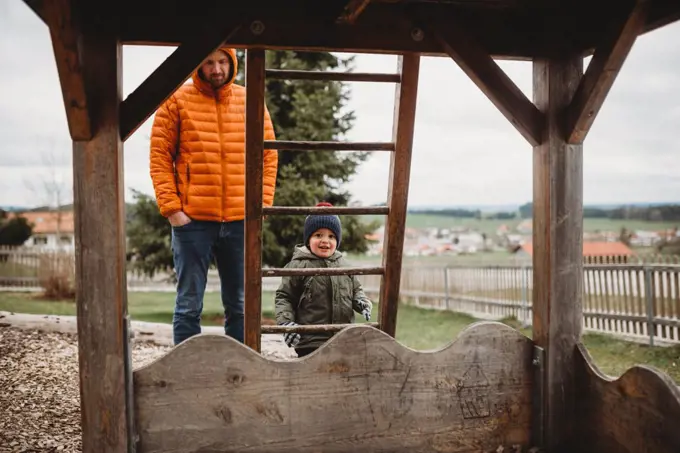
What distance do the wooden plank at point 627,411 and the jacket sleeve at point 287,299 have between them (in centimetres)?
156

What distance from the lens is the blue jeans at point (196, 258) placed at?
3.41 m

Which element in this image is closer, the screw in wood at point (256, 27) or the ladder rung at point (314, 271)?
the screw in wood at point (256, 27)

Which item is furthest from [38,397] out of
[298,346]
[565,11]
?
[565,11]

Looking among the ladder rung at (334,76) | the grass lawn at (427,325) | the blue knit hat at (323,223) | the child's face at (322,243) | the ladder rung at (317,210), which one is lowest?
the grass lawn at (427,325)

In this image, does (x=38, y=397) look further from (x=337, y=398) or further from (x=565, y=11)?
(x=565, y=11)

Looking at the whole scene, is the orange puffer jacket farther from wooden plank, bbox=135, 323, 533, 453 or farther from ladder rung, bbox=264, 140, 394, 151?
wooden plank, bbox=135, 323, 533, 453

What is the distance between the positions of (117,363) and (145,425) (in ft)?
0.98

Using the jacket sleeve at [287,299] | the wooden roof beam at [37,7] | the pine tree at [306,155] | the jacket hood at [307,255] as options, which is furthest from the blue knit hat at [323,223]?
the pine tree at [306,155]

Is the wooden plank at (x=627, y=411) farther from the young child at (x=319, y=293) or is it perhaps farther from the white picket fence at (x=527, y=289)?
the white picket fence at (x=527, y=289)

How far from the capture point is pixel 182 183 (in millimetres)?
3422

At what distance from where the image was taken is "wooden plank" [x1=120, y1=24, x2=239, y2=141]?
8.24 feet

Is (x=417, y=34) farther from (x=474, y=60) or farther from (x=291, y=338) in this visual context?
(x=291, y=338)

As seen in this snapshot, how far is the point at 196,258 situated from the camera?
3.44m

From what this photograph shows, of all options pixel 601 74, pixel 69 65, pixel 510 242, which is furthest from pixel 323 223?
pixel 510 242
